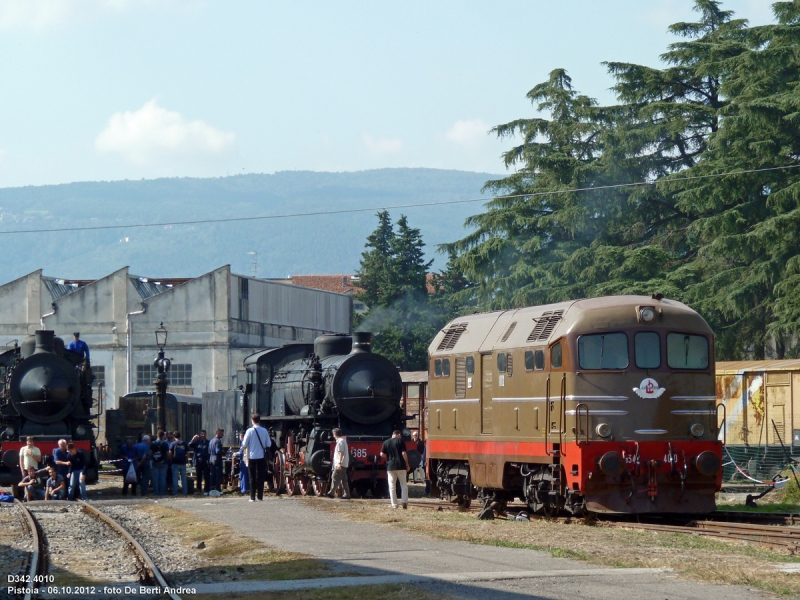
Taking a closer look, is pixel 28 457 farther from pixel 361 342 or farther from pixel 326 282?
pixel 326 282

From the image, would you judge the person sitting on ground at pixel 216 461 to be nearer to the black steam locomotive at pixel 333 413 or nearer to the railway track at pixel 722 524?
the black steam locomotive at pixel 333 413

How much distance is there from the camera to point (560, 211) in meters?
43.8

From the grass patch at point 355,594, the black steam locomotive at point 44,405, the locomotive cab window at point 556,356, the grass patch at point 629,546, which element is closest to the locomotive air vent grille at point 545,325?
the locomotive cab window at point 556,356

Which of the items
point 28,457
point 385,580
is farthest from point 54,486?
point 385,580

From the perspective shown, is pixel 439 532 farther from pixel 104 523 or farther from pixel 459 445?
pixel 104 523

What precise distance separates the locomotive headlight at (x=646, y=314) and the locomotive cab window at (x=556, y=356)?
51.5 inches

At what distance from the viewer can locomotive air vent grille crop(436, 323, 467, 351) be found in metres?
21.8

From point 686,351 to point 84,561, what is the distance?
932 cm

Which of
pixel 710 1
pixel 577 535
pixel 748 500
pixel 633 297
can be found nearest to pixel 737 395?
pixel 748 500

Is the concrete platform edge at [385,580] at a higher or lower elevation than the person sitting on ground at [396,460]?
lower

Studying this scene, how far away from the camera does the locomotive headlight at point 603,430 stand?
17.1 metres

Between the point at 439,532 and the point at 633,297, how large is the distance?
4.88 meters

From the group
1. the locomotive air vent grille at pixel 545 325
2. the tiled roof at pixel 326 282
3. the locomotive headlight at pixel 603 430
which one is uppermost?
the tiled roof at pixel 326 282

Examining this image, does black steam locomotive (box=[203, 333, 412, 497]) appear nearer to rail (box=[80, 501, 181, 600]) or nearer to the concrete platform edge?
rail (box=[80, 501, 181, 600])
